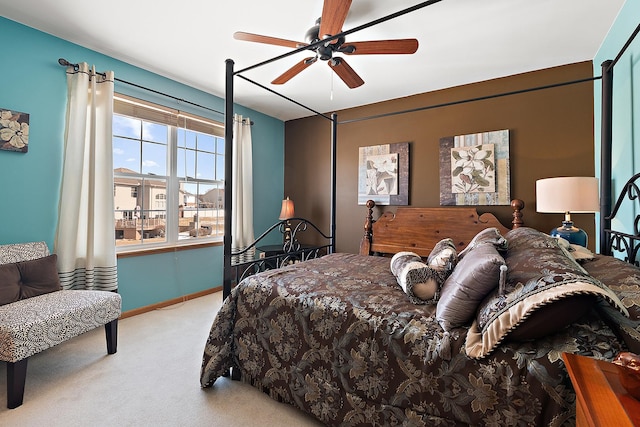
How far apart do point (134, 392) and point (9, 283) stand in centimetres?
119

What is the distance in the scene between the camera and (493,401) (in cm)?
105

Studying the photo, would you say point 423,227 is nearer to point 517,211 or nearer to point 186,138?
point 517,211

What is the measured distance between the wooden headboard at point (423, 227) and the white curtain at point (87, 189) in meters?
2.77

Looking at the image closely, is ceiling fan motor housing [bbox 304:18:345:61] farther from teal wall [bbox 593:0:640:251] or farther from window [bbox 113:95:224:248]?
window [bbox 113:95:224:248]

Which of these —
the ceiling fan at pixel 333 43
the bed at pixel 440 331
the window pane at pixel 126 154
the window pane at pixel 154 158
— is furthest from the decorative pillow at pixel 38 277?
the ceiling fan at pixel 333 43

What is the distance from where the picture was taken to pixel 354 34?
2.49m

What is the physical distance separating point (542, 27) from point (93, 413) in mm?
3966

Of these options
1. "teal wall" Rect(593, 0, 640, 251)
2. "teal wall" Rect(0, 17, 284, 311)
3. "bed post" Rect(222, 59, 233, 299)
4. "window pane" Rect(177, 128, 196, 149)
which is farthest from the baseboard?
"teal wall" Rect(593, 0, 640, 251)

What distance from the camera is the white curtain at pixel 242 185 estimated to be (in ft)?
13.1

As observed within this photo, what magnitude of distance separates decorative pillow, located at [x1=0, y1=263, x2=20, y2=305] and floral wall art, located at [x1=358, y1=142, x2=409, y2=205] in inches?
135

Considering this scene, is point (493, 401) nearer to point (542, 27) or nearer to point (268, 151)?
point (542, 27)

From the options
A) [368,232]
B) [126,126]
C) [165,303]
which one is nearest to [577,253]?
[368,232]

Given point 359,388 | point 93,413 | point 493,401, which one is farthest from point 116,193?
point 493,401

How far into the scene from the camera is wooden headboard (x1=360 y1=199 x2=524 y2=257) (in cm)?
316
